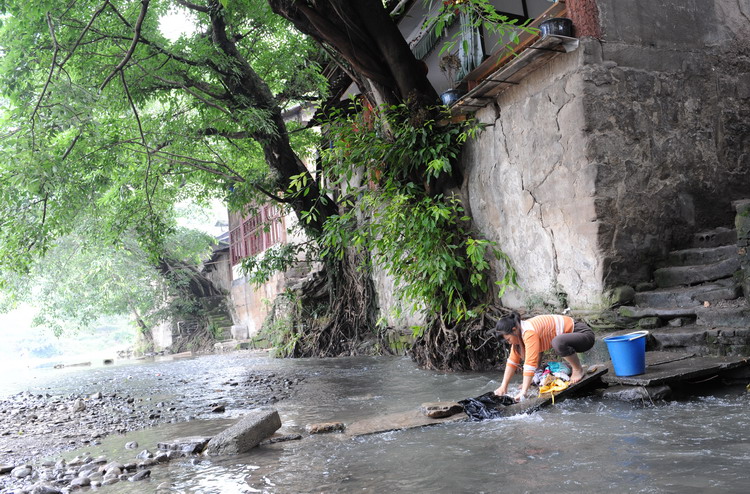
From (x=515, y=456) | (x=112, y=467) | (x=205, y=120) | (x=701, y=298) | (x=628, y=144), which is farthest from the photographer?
(x=205, y=120)

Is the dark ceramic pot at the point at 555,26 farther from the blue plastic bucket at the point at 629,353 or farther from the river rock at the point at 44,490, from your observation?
the river rock at the point at 44,490

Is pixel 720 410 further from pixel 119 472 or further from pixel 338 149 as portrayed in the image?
pixel 338 149

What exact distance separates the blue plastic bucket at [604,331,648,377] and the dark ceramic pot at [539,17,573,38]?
10.9ft

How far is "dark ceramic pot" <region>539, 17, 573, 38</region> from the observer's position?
20.6 feet

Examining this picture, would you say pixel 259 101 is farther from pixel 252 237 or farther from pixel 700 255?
pixel 252 237

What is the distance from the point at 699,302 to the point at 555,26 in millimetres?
3252

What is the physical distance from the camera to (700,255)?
6336mm

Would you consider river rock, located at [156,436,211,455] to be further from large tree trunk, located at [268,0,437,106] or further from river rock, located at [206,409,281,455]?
large tree trunk, located at [268,0,437,106]

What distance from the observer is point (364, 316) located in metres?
13.5

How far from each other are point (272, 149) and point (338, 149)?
4.19 meters

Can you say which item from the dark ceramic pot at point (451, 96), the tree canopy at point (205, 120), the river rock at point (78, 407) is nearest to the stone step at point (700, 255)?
the tree canopy at point (205, 120)

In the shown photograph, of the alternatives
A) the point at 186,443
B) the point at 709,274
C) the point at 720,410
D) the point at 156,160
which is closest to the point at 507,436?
the point at 720,410

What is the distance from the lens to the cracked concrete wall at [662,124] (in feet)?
21.0

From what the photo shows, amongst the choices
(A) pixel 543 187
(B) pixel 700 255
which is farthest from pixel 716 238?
(A) pixel 543 187
